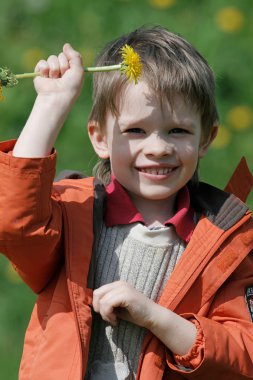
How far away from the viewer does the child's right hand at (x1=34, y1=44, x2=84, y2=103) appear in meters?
2.35

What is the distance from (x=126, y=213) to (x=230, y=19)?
2.17 metres

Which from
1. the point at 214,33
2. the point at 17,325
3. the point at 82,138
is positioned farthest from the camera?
the point at 214,33

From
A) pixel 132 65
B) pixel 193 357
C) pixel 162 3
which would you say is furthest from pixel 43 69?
pixel 162 3

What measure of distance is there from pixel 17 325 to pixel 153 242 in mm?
1287

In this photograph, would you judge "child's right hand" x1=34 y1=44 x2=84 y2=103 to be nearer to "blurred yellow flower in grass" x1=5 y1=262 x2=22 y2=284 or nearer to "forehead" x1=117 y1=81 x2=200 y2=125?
"forehead" x1=117 y1=81 x2=200 y2=125

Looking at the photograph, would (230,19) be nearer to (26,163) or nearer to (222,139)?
(222,139)

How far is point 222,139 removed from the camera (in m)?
4.30

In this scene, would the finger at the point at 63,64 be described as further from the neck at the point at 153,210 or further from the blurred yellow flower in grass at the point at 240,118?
the blurred yellow flower in grass at the point at 240,118

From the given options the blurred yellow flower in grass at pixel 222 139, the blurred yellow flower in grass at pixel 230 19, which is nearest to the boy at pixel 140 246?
the blurred yellow flower in grass at pixel 222 139

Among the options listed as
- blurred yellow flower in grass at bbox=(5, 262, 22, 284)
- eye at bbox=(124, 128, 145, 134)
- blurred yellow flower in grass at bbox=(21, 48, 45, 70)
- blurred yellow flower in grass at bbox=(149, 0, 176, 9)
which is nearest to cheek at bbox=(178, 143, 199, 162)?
eye at bbox=(124, 128, 145, 134)

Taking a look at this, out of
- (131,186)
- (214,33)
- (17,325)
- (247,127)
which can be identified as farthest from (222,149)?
(131,186)

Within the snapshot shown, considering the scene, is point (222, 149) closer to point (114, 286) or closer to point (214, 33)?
point (214, 33)

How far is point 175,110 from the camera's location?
8.20ft

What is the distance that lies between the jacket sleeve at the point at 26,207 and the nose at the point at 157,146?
0.27 m
